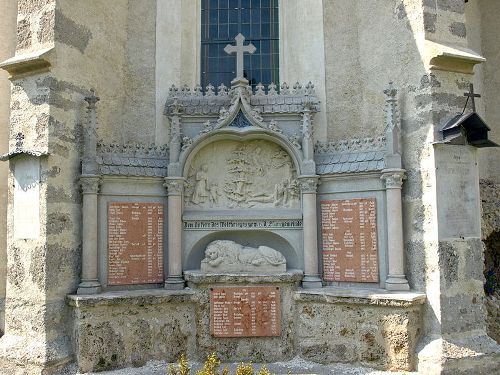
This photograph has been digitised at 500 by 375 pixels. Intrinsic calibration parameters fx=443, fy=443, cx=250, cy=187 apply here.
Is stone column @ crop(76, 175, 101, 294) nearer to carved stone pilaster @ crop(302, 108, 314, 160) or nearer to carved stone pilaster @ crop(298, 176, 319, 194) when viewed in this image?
carved stone pilaster @ crop(298, 176, 319, 194)

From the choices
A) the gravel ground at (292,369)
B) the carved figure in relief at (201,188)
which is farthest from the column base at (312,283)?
the carved figure in relief at (201,188)

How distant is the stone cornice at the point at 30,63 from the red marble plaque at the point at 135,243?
10.2 ft

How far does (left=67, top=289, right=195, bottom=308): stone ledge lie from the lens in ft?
27.9

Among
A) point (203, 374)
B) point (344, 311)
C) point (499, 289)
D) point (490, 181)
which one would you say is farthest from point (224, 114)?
point (499, 289)

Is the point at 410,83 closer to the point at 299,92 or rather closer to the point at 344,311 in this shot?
the point at 299,92

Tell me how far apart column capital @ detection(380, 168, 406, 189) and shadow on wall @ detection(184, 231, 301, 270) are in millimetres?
2545

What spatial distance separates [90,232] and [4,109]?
17.4 ft

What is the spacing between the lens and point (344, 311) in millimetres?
8891

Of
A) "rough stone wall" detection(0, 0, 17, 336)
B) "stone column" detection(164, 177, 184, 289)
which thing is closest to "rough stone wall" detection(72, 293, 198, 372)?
"stone column" detection(164, 177, 184, 289)

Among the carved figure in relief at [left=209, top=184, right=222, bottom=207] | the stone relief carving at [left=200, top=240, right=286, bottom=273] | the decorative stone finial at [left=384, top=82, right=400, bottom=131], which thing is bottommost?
the stone relief carving at [left=200, top=240, right=286, bottom=273]

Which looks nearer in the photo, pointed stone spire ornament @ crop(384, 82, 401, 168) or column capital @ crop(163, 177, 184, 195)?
pointed stone spire ornament @ crop(384, 82, 401, 168)

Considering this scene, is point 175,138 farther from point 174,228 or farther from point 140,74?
point 140,74

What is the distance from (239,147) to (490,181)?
7186 millimetres

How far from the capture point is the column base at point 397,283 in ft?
28.3
